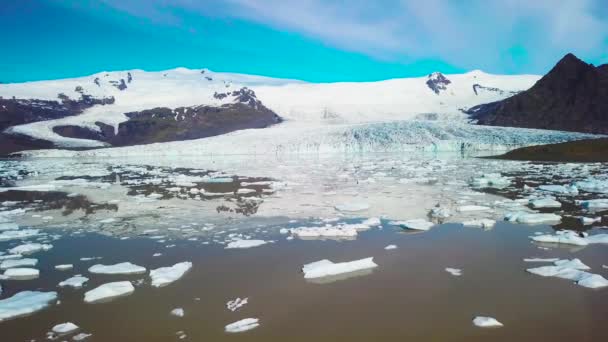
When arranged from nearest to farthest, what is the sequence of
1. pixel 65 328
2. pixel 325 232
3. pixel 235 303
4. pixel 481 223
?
pixel 65 328 → pixel 235 303 → pixel 325 232 → pixel 481 223

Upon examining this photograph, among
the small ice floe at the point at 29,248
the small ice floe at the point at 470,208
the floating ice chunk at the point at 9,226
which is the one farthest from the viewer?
the small ice floe at the point at 470,208

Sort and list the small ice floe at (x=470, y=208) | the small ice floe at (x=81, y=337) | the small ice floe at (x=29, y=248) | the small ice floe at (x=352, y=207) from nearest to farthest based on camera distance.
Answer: the small ice floe at (x=81, y=337), the small ice floe at (x=29, y=248), the small ice floe at (x=470, y=208), the small ice floe at (x=352, y=207)

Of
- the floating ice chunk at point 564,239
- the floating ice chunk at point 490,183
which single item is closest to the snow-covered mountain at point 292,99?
the floating ice chunk at point 490,183

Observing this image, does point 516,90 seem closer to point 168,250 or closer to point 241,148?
point 241,148

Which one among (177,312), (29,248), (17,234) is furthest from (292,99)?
(177,312)

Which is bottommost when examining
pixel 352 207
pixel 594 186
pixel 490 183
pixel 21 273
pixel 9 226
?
pixel 9 226

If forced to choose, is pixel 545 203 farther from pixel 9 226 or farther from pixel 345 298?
pixel 9 226

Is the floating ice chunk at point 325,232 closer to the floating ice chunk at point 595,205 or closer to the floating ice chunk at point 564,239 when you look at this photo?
the floating ice chunk at point 564,239
